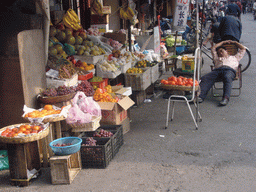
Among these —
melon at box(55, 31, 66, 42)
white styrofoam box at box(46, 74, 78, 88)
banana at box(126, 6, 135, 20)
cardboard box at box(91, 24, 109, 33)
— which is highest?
banana at box(126, 6, 135, 20)

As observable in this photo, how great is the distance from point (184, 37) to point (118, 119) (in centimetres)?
1192

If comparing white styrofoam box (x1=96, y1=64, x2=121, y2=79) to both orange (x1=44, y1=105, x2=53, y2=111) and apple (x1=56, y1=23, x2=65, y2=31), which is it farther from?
orange (x1=44, y1=105, x2=53, y2=111)

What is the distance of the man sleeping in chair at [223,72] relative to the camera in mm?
7828

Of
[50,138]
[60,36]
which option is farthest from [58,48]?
[50,138]

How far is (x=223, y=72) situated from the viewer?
805 centimetres

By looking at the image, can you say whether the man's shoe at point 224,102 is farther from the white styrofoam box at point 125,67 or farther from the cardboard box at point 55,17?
the cardboard box at point 55,17

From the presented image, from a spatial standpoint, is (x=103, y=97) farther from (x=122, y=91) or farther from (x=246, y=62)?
(x=246, y=62)

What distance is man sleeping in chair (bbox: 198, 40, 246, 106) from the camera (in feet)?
25.7

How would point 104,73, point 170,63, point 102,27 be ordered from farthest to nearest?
point 170,63 < point 102,27 < point 104,73

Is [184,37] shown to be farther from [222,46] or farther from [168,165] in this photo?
[168,165]

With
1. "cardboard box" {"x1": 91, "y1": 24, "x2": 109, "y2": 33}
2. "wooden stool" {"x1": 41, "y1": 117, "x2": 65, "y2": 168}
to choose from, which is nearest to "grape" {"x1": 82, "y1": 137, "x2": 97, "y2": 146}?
"wooden stool" {"x1": 41, "y1": 117, "x2": 65, "y2": 168}

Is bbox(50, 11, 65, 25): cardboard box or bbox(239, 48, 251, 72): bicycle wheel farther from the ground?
bbox(50, 11, 65, 25): cardboard box

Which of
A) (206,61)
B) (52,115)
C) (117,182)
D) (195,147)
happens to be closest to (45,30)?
(52,115)

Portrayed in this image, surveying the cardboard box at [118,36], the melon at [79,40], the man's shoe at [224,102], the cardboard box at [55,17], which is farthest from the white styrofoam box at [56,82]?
the cardboard box at [118,36]
